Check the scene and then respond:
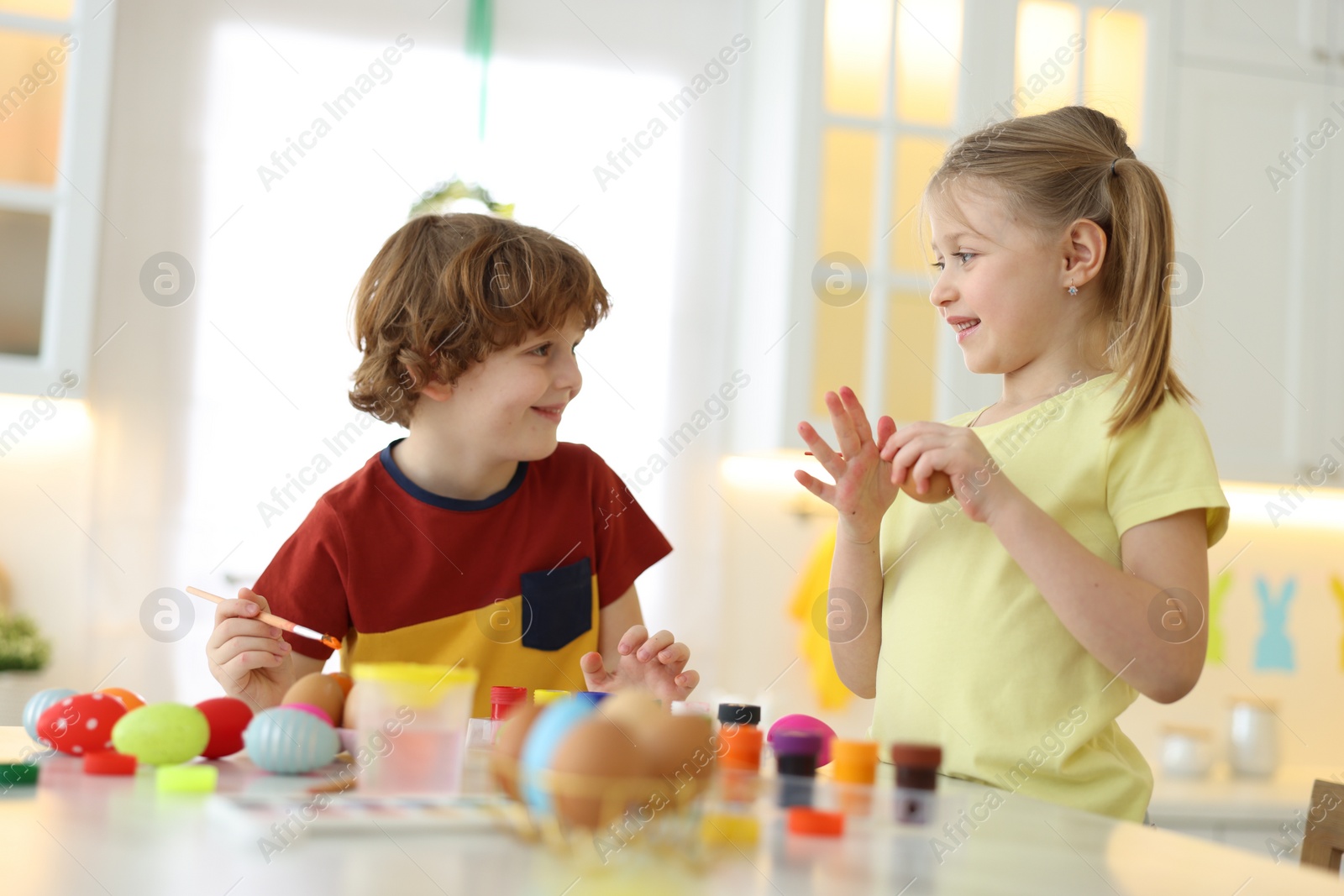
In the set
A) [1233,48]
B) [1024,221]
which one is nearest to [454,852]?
[1024,221]

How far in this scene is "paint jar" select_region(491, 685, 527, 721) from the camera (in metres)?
0.91

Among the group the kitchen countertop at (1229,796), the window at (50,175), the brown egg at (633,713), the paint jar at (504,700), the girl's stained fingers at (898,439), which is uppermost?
the window at (50,175)

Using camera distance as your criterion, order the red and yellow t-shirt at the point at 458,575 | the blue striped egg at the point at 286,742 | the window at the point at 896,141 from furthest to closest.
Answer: the window at the point at 896,141 → the red and yellow t-shirt at the point at 458,575 → the blue striped egg at the point at 286,742

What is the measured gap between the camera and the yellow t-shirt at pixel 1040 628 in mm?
917

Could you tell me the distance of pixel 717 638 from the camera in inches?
96.8

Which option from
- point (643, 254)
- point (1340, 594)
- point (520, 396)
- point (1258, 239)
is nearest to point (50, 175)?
point (643, 254)

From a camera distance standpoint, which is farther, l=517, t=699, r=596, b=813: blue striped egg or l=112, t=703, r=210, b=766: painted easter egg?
l=112, t=703, r=210, b=766: painted easter egg

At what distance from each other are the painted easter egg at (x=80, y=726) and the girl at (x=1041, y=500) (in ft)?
1.82

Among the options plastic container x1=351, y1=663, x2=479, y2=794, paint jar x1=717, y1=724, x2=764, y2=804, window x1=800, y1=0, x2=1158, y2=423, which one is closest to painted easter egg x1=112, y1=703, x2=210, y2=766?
plastic container x1=351, y1=663, x2=479, y2=794

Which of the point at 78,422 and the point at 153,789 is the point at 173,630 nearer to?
the point at 78,422

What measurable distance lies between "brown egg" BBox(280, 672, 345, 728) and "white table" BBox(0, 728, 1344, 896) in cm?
20

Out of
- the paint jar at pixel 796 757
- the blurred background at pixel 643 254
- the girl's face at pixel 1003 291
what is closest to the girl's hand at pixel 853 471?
the girl's face at pixel 1003 291

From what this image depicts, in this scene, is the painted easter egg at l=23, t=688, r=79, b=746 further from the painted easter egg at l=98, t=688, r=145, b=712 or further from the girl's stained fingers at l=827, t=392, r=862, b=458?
the girl's stained fingers at l=827, t=392, r=862, b=458

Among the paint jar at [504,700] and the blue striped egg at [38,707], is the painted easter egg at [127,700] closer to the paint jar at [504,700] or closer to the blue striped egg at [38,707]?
the blue striped egg at [38,707]
